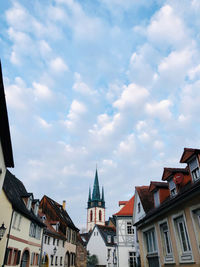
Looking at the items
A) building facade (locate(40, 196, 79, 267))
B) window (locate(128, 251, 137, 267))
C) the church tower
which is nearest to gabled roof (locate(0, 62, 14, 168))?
building facade (locate(40, 196, 79, 267))

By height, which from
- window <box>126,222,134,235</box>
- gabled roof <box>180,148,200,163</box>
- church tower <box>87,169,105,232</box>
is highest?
church tower <box>87,169,105,232</box>

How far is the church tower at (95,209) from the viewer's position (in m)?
107

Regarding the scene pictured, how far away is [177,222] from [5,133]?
9769 mm

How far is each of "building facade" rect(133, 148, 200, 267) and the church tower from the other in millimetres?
97669

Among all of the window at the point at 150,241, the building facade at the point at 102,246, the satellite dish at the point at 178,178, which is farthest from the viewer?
→ the building facade at the point at 102,246

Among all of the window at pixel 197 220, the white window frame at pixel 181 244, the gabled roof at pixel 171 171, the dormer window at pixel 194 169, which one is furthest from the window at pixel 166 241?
the dormer window at pixel 194 169

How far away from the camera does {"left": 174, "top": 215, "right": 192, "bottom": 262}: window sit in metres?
9.96

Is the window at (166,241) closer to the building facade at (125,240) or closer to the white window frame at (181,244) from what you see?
the white window frame at (181,244)

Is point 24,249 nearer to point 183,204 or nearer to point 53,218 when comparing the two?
point 53,218

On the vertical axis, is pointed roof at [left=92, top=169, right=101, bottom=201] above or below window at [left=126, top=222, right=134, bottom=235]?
above

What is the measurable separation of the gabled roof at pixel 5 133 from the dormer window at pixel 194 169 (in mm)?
9366

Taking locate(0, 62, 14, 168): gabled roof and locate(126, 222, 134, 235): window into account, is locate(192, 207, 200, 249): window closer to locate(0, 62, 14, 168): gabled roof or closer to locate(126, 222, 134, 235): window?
Answer: locate(0, 62, 14, 168): gabled roof

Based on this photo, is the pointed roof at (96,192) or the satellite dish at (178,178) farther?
the pointed roof at (96,192)

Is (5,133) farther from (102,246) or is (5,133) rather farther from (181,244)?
(102,246)
